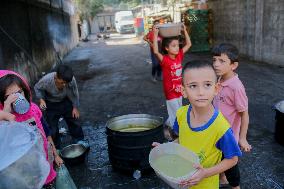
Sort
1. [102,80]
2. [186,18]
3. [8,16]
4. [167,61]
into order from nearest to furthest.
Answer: [167,61]
[8,16]
[102,80]
[186,18]

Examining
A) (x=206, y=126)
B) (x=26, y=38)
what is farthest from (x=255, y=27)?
(x=206, y=126)

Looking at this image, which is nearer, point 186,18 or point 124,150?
point 124,150

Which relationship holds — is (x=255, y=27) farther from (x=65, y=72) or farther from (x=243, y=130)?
(x=243, y=130)

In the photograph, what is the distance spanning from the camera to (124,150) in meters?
3.99

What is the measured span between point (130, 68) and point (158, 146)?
11096 mm

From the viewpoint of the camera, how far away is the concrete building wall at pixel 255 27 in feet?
34.8

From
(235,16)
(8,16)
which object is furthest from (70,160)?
(235,16)

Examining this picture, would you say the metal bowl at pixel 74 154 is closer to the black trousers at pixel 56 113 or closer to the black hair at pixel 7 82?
the black trousers at pixel 56 113

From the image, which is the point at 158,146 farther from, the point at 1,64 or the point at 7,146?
the point at 1,64

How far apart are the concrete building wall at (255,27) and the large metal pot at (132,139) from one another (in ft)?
25.6

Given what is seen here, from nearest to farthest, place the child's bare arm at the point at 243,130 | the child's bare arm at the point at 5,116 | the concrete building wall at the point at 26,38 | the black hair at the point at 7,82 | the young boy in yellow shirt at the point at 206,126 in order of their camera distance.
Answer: the young boy in yellow shirt at the point at 206,126, the child's bare arm at the point at 5,116, the black hair at the point at 7,82, the child's bare arm at the point at 243,130, the concrete building wall at the point at 26,38

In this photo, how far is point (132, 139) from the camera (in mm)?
3896

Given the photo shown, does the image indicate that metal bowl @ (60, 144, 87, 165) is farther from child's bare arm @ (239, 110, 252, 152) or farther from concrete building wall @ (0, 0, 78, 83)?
concrete building wall @ (0, 0, 78, 83)

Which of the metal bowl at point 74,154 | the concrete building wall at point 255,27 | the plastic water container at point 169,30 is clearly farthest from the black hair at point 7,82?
the concrete building wall at point 255,27
